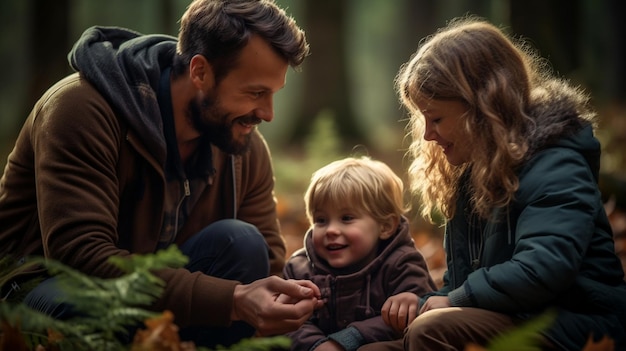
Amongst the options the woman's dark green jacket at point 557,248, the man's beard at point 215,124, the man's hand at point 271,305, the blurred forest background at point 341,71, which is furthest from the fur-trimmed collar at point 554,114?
the man's beard at point 215,124

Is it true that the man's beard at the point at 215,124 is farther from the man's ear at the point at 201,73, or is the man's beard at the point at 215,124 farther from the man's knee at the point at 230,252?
the man's knee at the point at 230,252

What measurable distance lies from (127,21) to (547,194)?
26826 millimetres

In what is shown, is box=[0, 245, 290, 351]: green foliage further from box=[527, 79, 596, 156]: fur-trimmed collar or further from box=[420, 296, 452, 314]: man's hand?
box=[527, 79, 596, 156]: fur-trimmed collar

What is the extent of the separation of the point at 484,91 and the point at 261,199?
4.86 ft

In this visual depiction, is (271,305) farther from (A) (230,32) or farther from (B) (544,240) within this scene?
(A) (230,32)

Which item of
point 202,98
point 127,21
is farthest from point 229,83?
point 127,21

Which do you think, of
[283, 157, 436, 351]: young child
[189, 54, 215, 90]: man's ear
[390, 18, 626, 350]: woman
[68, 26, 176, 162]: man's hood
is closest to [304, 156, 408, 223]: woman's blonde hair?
[283, 157, 436, 351]: young child

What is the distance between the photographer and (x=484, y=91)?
3.12 metres

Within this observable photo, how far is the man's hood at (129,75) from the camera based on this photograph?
3.38m

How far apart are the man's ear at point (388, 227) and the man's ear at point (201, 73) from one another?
3.48ft

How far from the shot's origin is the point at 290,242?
5.97m

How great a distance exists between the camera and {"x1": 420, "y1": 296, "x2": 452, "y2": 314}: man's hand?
9.72 feet

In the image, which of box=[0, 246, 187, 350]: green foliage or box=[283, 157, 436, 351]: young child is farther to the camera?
box=[283, 157, 436, 351]: young child

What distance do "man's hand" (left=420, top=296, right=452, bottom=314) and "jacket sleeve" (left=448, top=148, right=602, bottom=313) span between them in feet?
0.19
